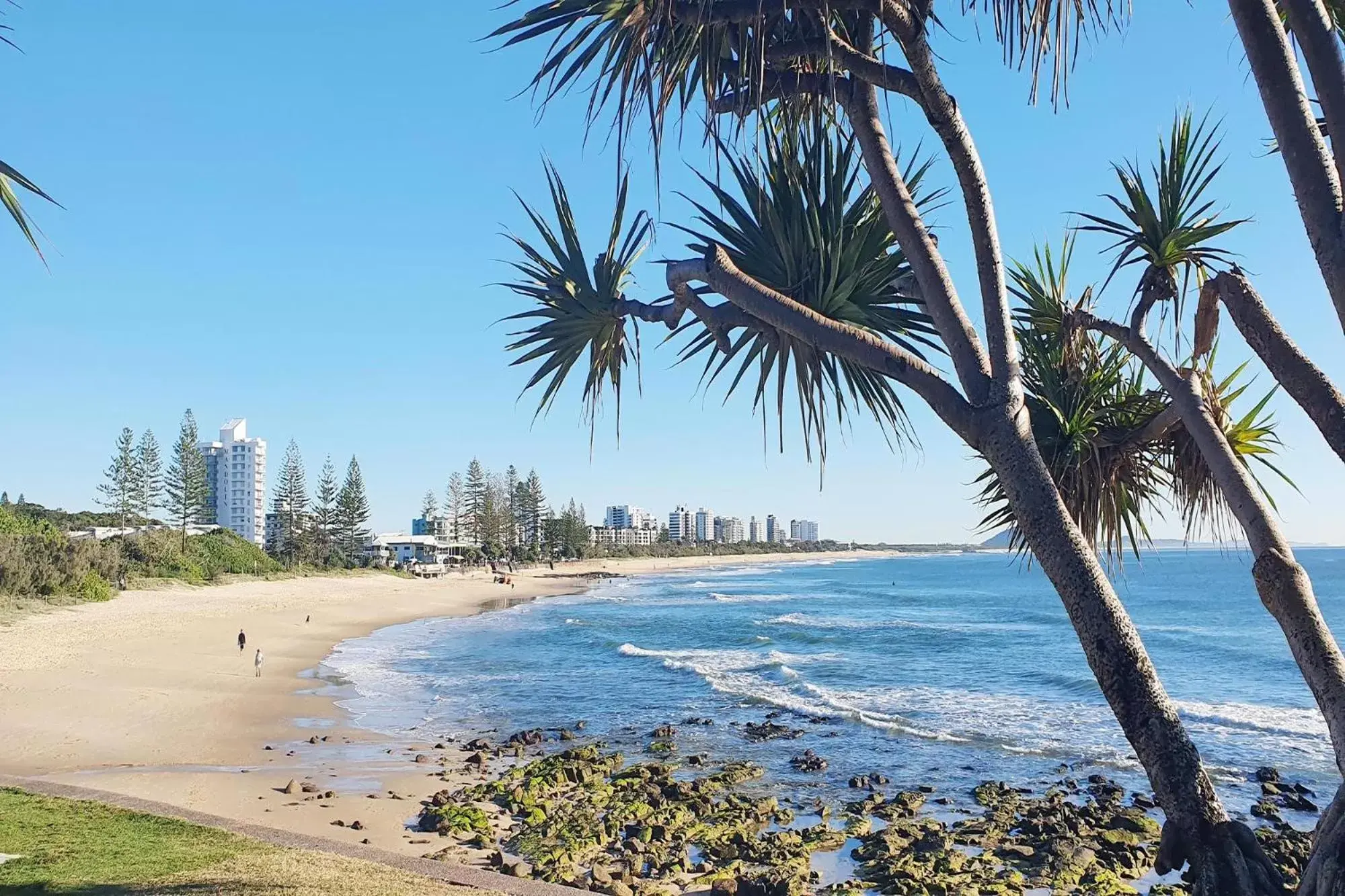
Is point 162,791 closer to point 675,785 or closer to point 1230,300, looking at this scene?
point 675,785

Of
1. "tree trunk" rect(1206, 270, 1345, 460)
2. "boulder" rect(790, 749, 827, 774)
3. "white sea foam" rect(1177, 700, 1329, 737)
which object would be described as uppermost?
"tree trunk" rect(1206, 270, 1345, 460)

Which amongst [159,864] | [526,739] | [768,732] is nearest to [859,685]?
[768,732]

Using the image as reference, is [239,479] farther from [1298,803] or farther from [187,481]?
[1298,803]

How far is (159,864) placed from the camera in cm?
620

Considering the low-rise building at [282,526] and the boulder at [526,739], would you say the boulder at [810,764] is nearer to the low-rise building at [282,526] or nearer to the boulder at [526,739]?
the boulder at [526,739]

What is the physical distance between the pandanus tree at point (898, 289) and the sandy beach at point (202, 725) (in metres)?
7.95

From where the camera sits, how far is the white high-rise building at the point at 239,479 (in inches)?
4941

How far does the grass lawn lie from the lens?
5.64 meters

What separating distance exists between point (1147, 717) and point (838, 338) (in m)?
1.55

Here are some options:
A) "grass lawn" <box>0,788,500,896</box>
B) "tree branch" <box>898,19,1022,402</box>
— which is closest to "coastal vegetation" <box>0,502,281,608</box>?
"grass lawn" <box>0,788,500,896</box>

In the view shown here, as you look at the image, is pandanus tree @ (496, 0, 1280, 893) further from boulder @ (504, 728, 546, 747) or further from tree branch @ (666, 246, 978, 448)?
boulder @ (504, 728, 546, 747)

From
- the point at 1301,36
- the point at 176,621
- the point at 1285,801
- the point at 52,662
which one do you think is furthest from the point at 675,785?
the point at 176,621

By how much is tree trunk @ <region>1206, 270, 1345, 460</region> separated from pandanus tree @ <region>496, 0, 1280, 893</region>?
0.65 meters

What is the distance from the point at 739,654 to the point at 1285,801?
1920 centimetres
